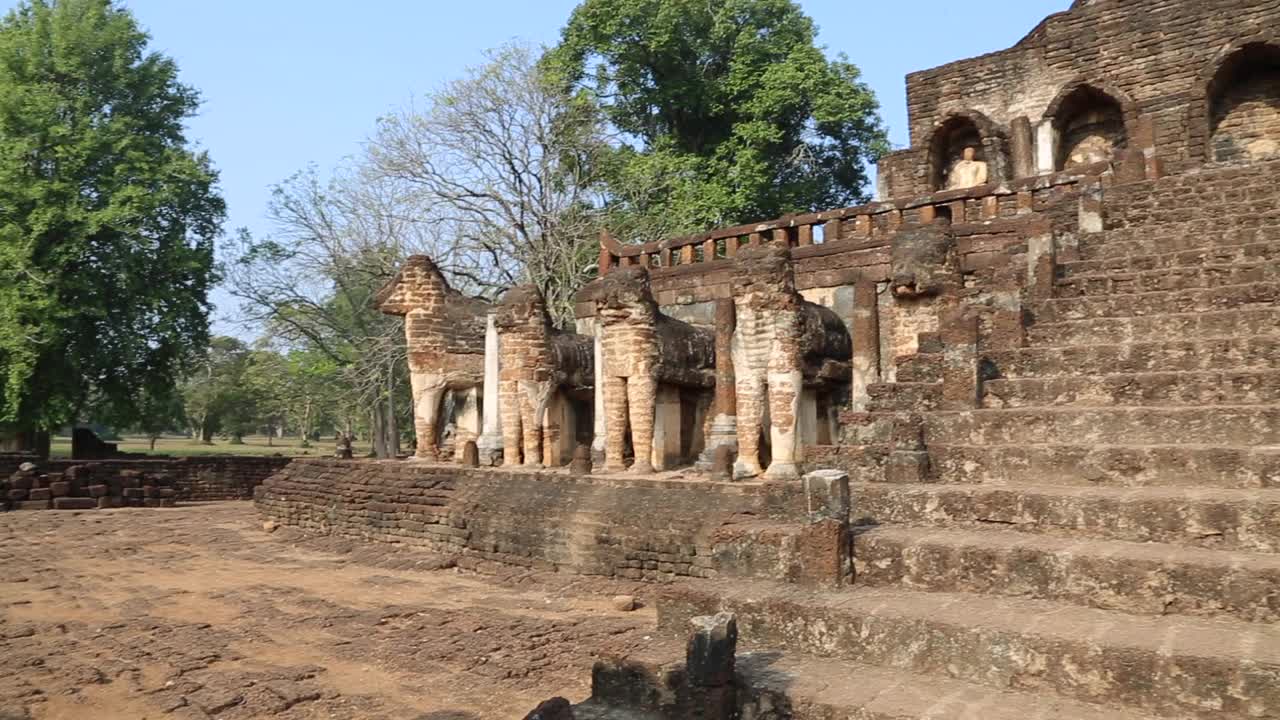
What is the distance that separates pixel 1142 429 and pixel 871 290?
4.70 metres

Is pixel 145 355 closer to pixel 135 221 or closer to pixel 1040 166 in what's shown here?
pixel 135 221

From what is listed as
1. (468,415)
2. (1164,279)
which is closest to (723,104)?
(468,415)

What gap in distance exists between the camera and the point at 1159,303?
262 inches

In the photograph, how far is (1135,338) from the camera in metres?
6.39

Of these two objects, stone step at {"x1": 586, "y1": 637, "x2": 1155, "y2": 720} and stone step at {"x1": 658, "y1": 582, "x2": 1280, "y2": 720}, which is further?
stone step at {"x1": 586, "y1": 637, "x2": 1155, "y2": 720}

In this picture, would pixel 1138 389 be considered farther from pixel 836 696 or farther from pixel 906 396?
pixel 836 696

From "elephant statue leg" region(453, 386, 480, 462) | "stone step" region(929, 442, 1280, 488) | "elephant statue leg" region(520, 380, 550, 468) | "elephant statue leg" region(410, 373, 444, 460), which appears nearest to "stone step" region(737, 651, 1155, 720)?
"stone step" region(929, 442, 1280, 488)

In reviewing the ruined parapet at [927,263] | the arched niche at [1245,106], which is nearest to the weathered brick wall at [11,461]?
the ruined parapet at [927,263]

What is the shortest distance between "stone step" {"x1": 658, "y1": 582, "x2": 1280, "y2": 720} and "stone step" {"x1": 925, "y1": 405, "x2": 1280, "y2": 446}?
63.5 inches

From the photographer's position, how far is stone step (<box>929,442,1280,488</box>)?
14.7 feet

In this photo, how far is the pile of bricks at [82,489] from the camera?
1806 cm

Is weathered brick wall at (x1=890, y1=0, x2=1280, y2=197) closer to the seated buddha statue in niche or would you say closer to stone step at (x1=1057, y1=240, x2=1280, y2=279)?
the seated buddha statue in niche

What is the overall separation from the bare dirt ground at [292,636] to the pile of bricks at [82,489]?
6478 millimetres

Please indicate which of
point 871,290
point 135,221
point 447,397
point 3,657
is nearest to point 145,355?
point 135,221
